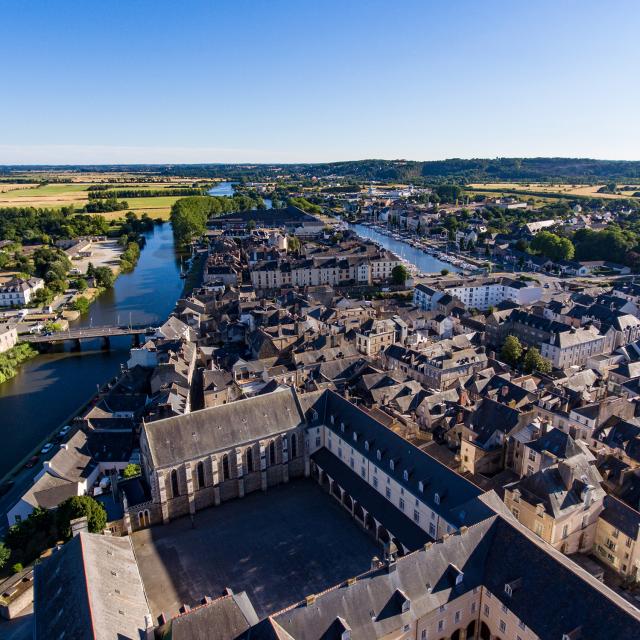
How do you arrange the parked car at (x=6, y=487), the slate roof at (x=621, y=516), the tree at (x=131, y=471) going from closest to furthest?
the slate roof at (x=621, y=516)
the tree at (x=131, y=471)
the parked car at (x=6, y=487)

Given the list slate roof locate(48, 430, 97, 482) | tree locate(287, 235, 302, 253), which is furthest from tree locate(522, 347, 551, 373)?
tree locate(287, 235, 302, 253)

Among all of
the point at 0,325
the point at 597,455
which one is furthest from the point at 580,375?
the point at 0,325

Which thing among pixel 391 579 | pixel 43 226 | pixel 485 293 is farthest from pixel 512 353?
pixel 43 226

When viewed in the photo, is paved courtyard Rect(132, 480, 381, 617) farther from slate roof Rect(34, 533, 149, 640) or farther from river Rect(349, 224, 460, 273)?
river Rect(349, 224, 460, 273)

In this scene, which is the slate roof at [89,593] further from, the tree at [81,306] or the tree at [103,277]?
the tree at [103,277]

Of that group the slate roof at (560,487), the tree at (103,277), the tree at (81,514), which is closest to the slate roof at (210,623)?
the tree at (81,514)
